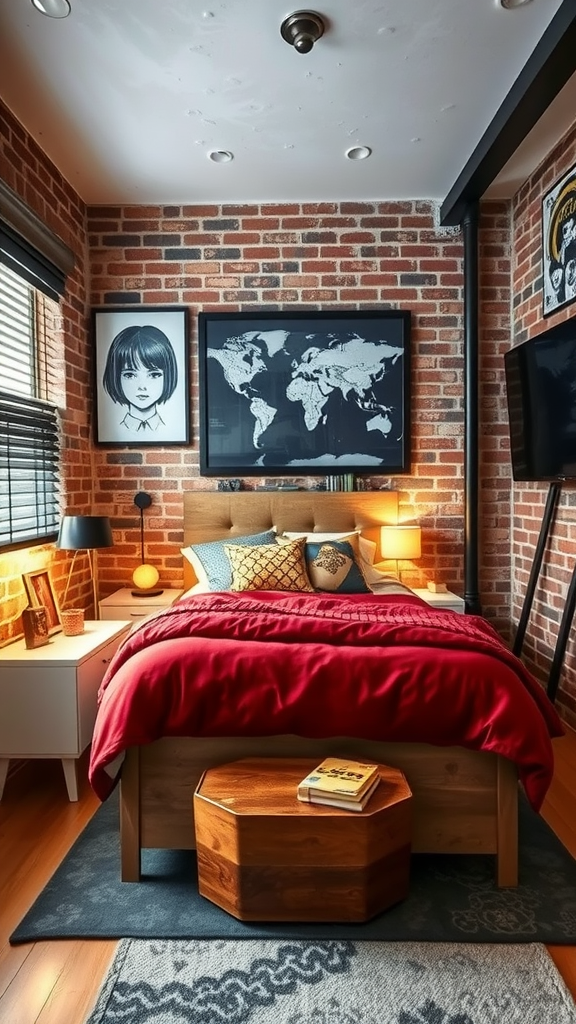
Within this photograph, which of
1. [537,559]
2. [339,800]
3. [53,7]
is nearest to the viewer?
[339,800]

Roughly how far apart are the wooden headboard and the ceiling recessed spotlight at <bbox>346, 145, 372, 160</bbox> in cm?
184

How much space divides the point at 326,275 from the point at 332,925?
3.44 metres

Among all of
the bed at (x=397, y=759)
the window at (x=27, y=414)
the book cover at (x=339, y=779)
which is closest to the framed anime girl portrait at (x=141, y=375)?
the window at (x=27, y=414)

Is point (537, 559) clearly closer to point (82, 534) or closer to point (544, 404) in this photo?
point (544, 404)

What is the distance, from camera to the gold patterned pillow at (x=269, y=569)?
122 inches

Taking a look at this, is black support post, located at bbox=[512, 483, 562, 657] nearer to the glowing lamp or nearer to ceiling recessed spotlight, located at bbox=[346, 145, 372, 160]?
ceiling recessed spotlight, located at bbox=[346, 145, 372, 160]

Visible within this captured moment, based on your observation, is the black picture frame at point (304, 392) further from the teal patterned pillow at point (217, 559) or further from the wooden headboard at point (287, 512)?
the teal patterned pillow at point (217, 559)

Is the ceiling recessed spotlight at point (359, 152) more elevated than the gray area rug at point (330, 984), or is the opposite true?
the ceiling recessed spotlight at point (359, 152)

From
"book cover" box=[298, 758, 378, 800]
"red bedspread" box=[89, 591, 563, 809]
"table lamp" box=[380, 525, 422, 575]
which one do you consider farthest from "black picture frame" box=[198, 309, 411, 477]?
"book cover" box=[298, 758, 378, 800]

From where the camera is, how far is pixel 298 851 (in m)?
1.73

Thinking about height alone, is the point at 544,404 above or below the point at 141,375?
below

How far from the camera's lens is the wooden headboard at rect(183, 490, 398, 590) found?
3902mm

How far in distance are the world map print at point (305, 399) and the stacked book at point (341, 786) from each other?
2.40 metres

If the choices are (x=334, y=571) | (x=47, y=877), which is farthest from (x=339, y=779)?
(x=334, y=571)
